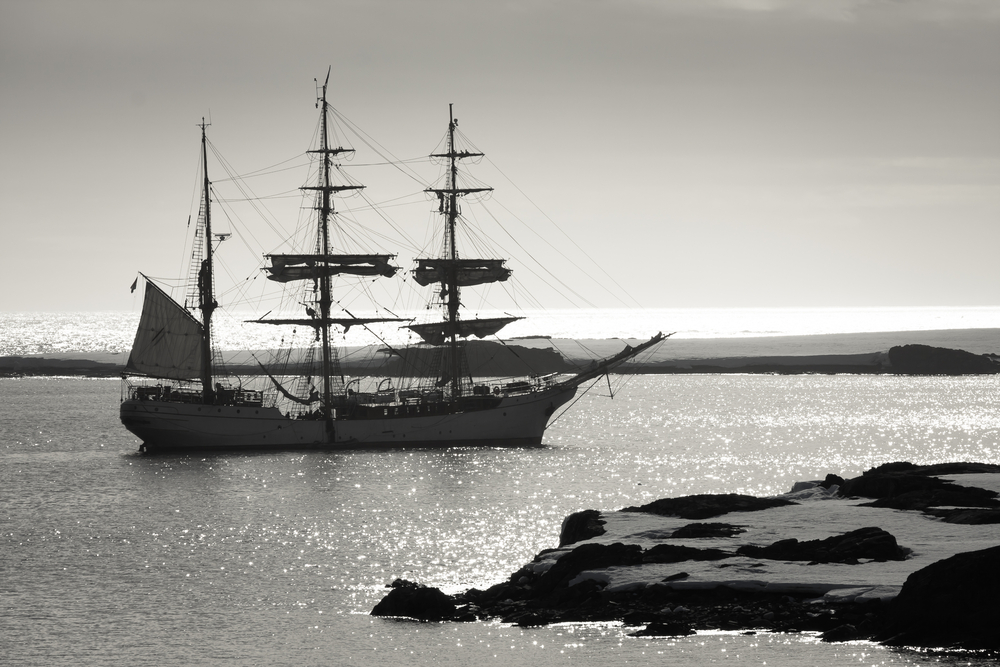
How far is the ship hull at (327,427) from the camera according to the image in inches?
3088

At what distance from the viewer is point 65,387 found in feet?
525

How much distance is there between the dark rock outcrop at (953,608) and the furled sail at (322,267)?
63167mm

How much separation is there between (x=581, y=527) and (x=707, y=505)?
4495mm

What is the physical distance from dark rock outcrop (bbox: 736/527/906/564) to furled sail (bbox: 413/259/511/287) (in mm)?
58510

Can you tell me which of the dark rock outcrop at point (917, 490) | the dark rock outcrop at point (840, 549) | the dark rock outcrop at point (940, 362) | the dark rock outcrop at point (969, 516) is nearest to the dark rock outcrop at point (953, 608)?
the dark rock outcrop at point (840, 549)

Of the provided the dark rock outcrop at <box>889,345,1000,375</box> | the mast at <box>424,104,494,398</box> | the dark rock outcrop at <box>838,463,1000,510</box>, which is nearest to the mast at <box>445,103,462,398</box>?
the mast at <box>424,104,494,398</box>

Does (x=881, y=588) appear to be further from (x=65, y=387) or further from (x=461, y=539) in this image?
(x=65, y=387)

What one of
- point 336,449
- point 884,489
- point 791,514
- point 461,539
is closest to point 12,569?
point 461,539

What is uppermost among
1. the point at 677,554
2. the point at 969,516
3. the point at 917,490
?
the point at 917,490

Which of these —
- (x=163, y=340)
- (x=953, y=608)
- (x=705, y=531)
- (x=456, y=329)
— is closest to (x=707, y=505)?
(x=705, y=531)

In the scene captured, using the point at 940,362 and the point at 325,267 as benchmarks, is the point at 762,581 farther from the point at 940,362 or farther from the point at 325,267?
the point at 940,362

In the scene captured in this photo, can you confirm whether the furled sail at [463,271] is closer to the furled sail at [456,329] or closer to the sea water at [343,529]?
the furled sail at [456,329]

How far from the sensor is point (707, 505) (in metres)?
37.6

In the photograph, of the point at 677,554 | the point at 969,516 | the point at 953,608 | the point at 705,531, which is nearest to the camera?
the point at 953,608
